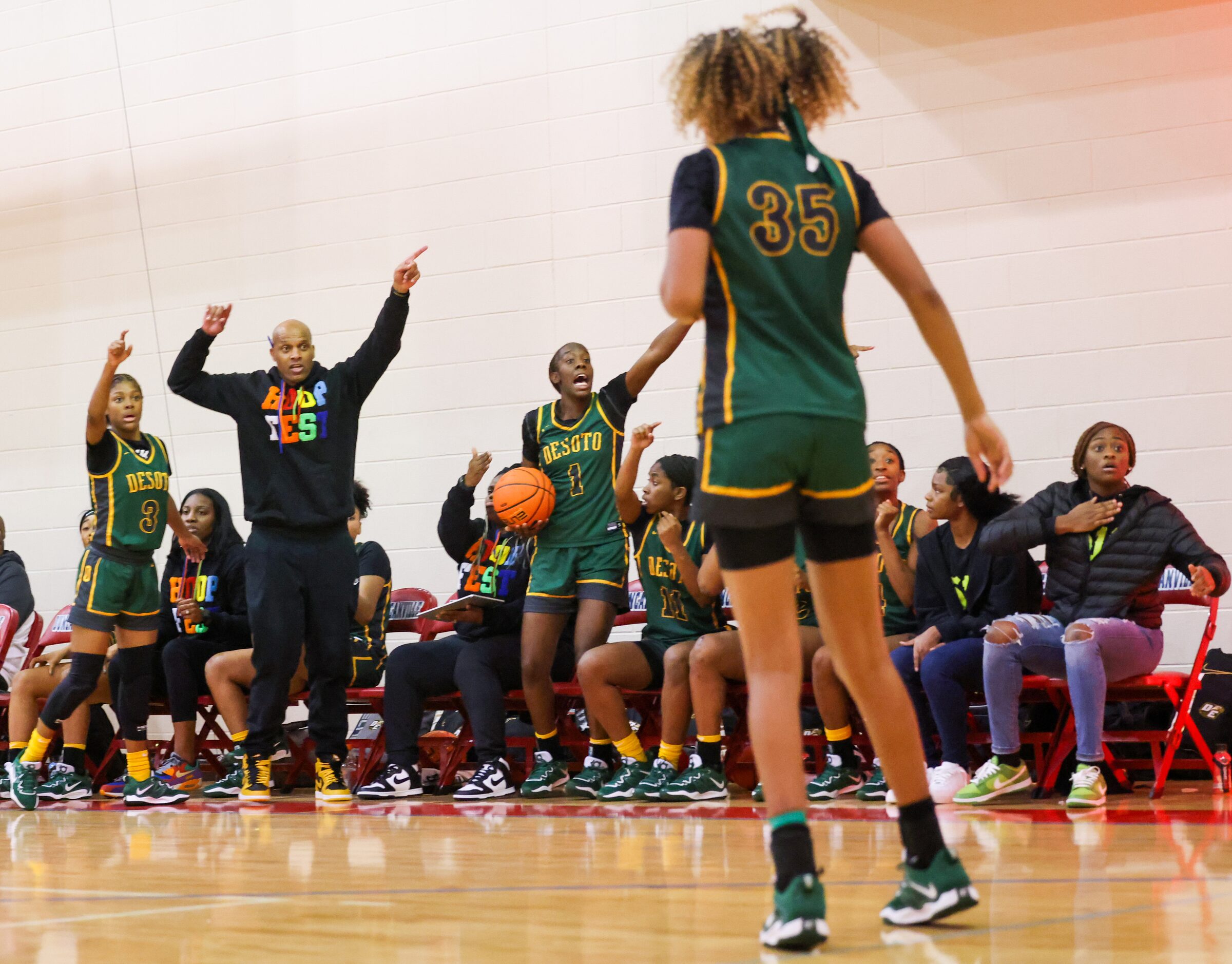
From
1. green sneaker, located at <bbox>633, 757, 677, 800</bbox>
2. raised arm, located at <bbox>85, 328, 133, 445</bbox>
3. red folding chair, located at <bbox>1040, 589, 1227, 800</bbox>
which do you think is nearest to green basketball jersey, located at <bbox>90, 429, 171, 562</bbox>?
raised arm, located at <bbox>85, 328, 133, 445</bbox>

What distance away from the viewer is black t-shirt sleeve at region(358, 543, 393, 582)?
648 centimetres

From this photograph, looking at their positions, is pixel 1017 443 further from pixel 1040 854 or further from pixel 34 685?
pixel 34 685

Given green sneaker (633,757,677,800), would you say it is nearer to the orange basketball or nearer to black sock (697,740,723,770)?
black sock (697,740,723,770)

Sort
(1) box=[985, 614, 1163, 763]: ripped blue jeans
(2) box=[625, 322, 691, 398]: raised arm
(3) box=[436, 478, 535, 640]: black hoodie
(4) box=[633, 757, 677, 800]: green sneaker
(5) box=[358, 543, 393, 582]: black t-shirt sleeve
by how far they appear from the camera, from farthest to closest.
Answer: (5) box=[358, 543, 393, 582]: black t-shirt sleeve < (3) box=[436, 478, 535, 640]: black hoodie < (2) box=[625, 322, 691, 398]: raised arm < (4) box=[633, 757, 677, 800]: green sneaker < (1) box=[985, 614, 1163, 763]: ripped blue jeans

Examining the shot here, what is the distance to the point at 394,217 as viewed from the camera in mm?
7734

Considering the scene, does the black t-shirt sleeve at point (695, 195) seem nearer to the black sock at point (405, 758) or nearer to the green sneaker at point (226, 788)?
the black sock at point (405, 758)

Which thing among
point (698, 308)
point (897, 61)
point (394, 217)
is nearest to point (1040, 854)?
point (698, 308)

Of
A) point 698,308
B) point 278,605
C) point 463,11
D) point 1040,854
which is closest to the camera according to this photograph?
point 698,308

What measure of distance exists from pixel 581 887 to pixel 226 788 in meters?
3.41

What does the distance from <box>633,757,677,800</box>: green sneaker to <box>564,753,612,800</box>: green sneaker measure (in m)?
0.22

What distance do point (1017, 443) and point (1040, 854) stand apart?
11.4ft

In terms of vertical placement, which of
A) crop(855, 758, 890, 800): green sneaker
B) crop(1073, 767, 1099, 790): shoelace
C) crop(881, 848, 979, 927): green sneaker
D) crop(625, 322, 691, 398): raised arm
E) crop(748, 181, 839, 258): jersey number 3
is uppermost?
crop(625, 322, 691, 398): raised arm

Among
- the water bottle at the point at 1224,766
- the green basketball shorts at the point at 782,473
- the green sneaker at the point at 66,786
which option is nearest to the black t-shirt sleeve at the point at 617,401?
the water bottle at the point at 1224,766

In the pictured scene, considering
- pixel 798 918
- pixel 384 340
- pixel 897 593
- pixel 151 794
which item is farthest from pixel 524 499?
pixel 798 918
